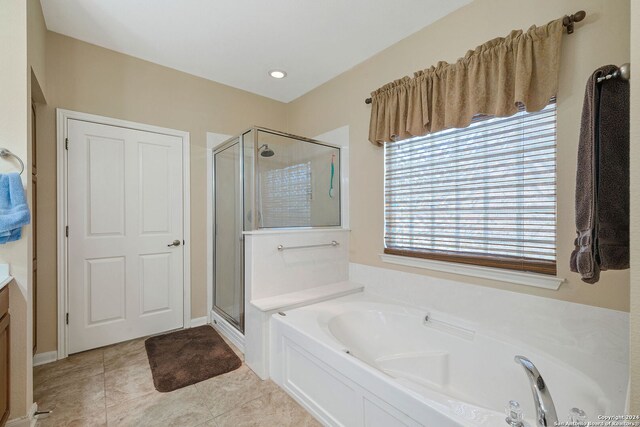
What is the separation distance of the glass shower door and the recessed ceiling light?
2.75ft

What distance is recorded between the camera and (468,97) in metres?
1.85

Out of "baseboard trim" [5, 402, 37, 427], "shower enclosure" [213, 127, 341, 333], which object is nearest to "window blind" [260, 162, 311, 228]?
"shower enclosure" [213, 127, 341, 333]

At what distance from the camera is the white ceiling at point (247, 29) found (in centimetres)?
199

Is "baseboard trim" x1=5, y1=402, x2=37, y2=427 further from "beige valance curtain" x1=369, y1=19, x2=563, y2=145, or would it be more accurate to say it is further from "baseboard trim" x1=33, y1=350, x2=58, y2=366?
"beige valance curtain" x1=369, y1=19, x2=563, y2=145

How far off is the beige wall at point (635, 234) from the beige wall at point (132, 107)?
9.83 feet

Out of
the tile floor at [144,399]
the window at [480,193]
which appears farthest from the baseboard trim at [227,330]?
the window at [480,193]

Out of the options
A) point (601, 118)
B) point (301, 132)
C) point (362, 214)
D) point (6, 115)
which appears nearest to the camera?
point (601, 118)

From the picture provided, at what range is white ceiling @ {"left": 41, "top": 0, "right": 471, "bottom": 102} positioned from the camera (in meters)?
1.99

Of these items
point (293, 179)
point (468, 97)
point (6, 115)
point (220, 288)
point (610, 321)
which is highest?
point (468, 97)

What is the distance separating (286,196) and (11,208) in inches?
65.9

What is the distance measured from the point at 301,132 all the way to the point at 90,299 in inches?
101

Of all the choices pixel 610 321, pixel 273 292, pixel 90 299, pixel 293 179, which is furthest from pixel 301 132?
pixel 610 321

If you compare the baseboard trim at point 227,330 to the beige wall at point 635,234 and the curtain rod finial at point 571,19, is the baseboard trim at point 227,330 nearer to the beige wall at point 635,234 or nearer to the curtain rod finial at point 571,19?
the beige wall at point 635,234

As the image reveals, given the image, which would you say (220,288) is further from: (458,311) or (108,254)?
(458,311)
